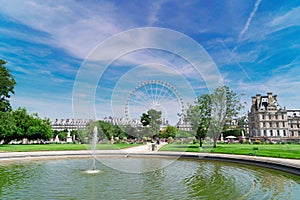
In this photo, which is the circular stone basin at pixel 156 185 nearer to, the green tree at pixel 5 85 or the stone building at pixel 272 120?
the green tree at pixel 5 85

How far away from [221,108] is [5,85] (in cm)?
3822

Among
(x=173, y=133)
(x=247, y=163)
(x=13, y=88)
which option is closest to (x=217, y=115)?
(x=247, y=163)

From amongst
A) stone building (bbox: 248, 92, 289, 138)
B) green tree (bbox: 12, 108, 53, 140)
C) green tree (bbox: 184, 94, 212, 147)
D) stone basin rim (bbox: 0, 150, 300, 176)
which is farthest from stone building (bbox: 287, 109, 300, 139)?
green tree (bbox: 12, 108, 53, 140)

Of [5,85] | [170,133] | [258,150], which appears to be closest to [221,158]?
[258,150]

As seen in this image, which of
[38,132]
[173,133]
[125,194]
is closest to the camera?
[125,194]

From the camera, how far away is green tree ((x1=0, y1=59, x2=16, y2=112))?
42.9 meters

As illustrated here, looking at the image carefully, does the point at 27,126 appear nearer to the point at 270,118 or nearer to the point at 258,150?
the point at 258,150

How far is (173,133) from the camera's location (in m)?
77.3

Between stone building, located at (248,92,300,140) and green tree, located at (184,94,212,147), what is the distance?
58.1 meters

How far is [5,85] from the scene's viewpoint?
43281mm

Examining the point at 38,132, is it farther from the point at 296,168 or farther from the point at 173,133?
the point at 296,168

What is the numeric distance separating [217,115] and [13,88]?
1510 inches

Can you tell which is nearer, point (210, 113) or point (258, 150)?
point (258, 150)

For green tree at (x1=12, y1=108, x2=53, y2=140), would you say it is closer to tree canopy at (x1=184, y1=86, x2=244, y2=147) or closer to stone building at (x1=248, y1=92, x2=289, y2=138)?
tree canopy at (x1=184, y1=86, x2=244, y2=147)
